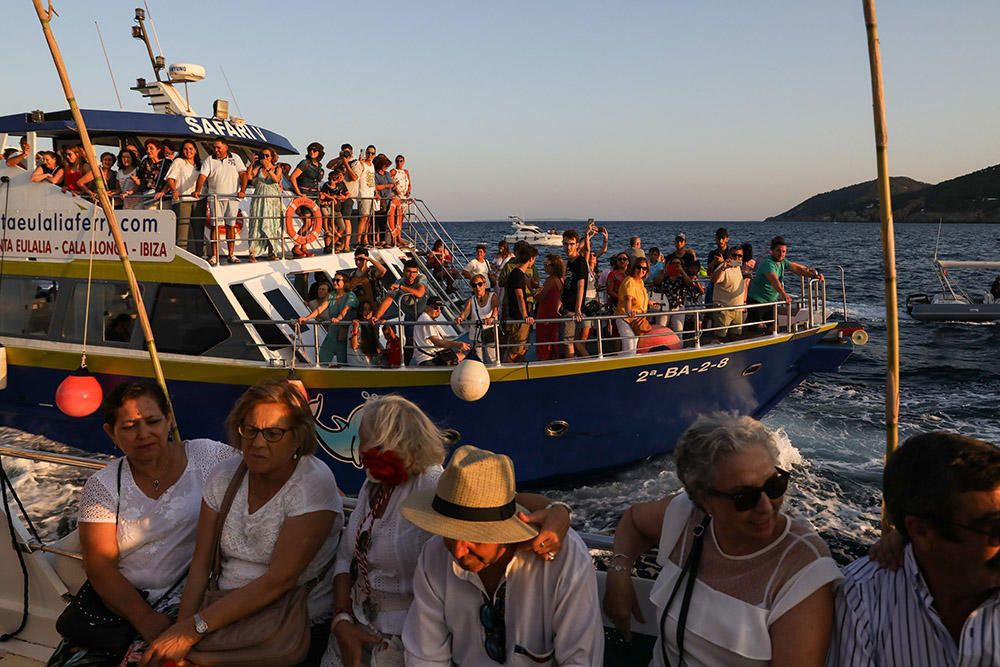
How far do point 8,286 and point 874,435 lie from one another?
1360cm

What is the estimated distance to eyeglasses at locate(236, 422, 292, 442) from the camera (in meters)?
2.98

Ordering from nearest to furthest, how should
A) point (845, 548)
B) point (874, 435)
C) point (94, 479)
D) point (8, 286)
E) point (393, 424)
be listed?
point (393, 424) → point (94, 479) → point (845, 548) → point (8, 286) → point (874, 435)

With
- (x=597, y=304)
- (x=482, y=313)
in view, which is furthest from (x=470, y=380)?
(x=597, y=304)

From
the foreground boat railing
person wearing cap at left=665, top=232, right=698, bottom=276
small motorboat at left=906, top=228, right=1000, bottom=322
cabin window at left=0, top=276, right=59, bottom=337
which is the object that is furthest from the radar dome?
small motorboat at left=906, top=228, right=1000, bottom=322

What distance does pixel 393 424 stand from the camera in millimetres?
2883

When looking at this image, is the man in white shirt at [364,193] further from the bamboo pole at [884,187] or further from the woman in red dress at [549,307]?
the bamboo pole at [884,187]

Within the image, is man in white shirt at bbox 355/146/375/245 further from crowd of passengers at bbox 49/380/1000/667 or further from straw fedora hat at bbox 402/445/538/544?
straw fedora hat at bbox 402/445/538/544

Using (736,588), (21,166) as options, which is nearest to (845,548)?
(736,588)

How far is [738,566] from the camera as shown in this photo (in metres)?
2.38

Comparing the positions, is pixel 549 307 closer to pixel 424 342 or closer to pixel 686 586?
pixel 424 342

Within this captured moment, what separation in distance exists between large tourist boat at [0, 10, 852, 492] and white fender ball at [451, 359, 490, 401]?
0.7 inches

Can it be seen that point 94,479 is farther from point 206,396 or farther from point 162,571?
point 206,396

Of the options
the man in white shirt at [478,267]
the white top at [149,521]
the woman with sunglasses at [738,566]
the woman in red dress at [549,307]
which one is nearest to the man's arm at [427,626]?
the woman with sunglasses at [738,566]

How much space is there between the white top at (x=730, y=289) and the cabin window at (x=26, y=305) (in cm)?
816
